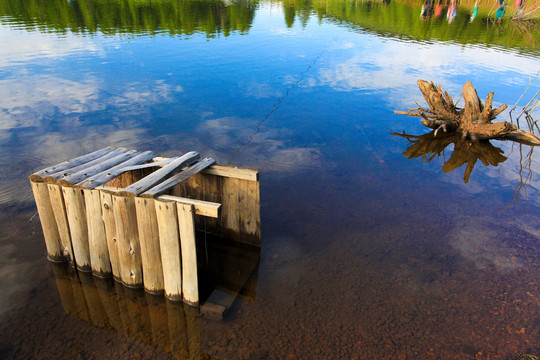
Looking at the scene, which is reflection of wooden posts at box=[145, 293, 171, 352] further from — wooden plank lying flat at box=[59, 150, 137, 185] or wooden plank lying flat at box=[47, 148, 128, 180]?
wooden plank lying flat at box=[47, 148, 128, 180]

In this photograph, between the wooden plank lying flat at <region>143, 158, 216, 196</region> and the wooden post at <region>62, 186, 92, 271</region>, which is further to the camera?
the wooden post at <region>62, 186, 92, 271</region>

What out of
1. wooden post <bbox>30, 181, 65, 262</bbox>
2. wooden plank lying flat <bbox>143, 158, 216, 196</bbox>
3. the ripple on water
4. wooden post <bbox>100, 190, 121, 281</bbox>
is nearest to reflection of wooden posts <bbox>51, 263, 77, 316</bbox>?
wooden post <bbox>30, 181, 65, 262</bbox>

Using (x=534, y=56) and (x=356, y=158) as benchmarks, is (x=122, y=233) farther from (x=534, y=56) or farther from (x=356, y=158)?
(x=534, y=56)

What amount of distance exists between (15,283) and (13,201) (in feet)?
9.64

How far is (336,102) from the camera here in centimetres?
1650

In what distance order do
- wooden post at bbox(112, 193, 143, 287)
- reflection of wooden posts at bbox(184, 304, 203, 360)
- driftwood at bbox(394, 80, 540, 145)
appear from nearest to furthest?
reflection of wooden posts at bbox(184, 304, 203, 360) → wooden post at bbox(112, 193, 143, 287) → driftwood at bbox(394, 80, 540, 145)

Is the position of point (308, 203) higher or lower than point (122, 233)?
lower

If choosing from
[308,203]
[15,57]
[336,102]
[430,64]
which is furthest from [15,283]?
[430,64]

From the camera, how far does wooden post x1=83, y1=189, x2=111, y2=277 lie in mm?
5477

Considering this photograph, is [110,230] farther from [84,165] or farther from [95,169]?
[84,165]

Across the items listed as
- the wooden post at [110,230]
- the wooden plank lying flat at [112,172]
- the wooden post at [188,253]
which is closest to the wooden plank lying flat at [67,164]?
the wooden plank lying flat at [112,172]

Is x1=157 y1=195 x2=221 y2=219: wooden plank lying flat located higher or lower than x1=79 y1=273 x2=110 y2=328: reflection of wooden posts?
higher

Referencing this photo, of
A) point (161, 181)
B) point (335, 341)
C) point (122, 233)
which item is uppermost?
point (161, 181)

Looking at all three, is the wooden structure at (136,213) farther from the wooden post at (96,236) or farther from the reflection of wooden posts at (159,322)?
the reflection of wooden posts at (159,322)
